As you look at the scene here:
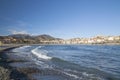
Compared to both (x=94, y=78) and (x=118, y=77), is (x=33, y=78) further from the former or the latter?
(x=118, y=77)

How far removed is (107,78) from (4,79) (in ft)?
27.8

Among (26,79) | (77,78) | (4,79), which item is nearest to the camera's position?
(4,79)

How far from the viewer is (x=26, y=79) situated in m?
14.9

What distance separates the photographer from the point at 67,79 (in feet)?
51.3

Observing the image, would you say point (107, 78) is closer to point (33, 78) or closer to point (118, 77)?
point (118, 77)

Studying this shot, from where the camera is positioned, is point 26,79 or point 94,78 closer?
point 26,79

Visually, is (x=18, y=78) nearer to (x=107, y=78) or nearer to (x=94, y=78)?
(x=94, y=78)

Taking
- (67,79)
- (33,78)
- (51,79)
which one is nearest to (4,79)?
(33,78)

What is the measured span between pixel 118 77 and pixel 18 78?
332 inches

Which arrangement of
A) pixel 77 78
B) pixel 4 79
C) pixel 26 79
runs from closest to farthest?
pixel 4 79, pixel 26 79, pixel 77 78

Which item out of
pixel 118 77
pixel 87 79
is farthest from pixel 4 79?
pixel 118 77

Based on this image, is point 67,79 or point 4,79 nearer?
point 4,79

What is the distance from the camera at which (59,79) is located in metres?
15.7

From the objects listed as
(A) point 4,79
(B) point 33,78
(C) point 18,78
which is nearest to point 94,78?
(B) point 33,78
